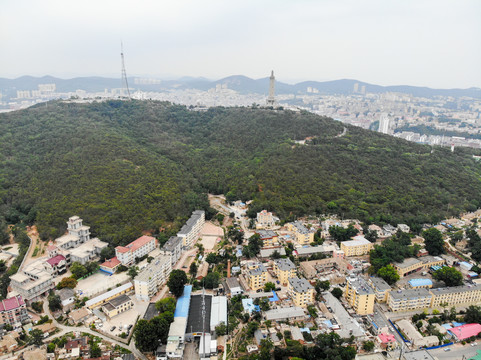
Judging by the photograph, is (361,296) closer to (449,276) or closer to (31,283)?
(449,276)

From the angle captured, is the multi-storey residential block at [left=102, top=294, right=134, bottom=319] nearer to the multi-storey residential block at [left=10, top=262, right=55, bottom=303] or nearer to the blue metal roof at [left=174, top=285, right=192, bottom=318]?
the blue metal roof at [left=174, top=285, right=192, bottom=318]

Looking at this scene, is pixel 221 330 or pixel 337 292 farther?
pixel 337 292

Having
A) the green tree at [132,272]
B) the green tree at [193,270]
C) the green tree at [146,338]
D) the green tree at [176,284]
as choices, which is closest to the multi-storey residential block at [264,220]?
the green tree at [193,270]

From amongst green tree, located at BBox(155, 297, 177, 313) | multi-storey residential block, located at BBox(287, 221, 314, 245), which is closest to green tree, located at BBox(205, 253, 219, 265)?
green tree, located at BBox(155, 297, 177, 313)

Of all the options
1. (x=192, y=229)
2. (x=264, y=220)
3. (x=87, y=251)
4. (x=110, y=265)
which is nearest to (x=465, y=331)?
(x=264, y=220)

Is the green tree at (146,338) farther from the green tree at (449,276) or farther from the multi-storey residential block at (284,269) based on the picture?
the green tree at (449,276)

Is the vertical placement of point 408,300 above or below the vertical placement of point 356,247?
below

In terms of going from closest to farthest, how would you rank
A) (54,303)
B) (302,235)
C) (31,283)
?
(54,303), (31,283), (302,235)
